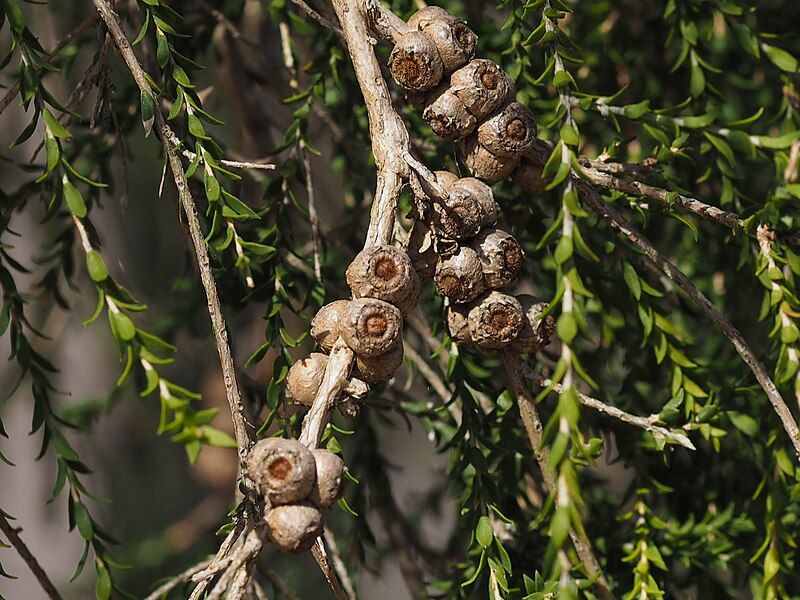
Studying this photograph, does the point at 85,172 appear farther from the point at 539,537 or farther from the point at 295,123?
the point at 539,537

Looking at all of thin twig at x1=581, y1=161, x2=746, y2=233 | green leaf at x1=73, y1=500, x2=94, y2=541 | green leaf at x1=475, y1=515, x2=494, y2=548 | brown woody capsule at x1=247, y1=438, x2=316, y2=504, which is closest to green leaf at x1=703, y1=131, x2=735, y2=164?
thin twig at x1=581, y1=161, x2=746, y2=233

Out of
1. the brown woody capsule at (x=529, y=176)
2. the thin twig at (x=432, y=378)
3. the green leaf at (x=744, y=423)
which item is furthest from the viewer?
the thin twig at (x=432, y=378)

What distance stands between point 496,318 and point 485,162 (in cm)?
13

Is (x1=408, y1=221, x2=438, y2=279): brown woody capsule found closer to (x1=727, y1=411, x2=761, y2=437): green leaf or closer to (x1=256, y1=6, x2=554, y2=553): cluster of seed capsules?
(x1=256, y1=6, x2=554, y2=553): cluster of seed capsules

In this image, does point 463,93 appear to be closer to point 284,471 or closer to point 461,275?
point 461,275

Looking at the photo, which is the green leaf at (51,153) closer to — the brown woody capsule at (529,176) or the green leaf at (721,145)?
the brown woody capsule at (529,176)

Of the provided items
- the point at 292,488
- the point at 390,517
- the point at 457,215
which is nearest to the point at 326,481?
the point at 292,488

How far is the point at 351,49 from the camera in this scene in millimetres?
729

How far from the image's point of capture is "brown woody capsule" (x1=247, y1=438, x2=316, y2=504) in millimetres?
549

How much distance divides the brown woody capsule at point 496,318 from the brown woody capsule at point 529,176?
113mm

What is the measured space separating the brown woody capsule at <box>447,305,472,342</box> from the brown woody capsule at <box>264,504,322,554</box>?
22cm

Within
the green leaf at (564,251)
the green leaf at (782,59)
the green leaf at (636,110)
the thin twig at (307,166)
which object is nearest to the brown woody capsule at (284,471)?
the green leaf at (564,251)

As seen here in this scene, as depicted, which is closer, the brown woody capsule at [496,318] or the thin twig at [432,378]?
the brown woody capsule at [496,318]

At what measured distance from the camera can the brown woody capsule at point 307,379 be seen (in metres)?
0.64
